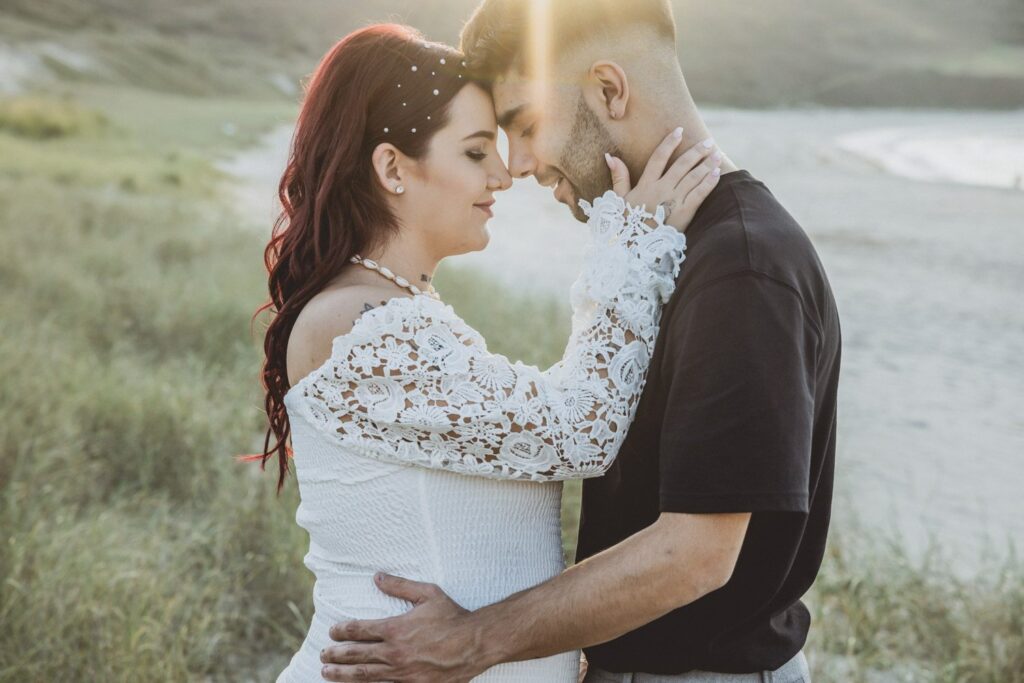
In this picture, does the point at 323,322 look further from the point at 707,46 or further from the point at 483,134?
the point at 707,46

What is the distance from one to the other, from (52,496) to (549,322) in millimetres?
4842

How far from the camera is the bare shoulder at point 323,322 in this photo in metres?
2.06

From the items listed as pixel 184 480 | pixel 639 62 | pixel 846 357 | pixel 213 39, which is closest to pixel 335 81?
pixel 639 62

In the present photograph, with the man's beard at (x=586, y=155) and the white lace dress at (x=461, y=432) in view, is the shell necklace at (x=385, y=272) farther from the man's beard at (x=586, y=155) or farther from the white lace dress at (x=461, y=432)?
the man's beard at (x=586, y=155)

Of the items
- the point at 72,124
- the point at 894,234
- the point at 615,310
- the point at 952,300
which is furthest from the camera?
the point at 72,124

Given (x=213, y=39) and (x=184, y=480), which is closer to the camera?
(x=184, y=480)

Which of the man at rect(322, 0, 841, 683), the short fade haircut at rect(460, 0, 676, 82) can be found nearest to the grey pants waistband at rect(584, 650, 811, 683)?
the man at rect(322, 0, 841, 683)

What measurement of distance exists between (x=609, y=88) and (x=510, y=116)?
0.94ft

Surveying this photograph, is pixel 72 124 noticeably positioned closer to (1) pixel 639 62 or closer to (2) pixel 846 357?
(2) pixel 846 357

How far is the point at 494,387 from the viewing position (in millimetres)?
1949

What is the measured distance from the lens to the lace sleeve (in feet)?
6.36

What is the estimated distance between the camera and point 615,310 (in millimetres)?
1991

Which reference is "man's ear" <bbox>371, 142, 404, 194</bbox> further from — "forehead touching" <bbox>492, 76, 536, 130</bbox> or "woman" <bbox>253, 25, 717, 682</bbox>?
"forehead touching" <bbox>492, 76, 536, 130</bbox>

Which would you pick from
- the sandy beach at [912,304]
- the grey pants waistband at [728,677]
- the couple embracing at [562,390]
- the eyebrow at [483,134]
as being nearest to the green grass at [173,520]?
the sandy beach at [912,304]
